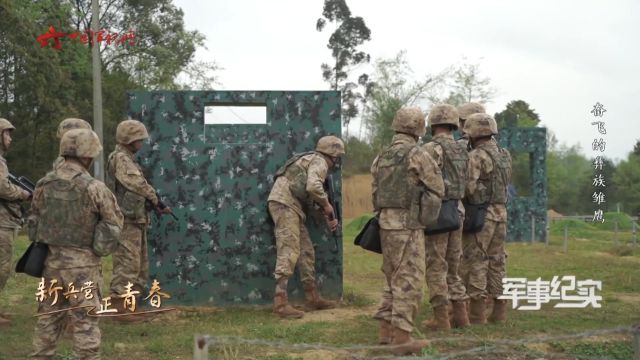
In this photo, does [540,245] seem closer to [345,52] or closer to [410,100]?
[410,100]

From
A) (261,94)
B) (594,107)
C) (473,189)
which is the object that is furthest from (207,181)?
(594,107)

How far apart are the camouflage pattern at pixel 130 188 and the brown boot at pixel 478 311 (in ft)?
11.8

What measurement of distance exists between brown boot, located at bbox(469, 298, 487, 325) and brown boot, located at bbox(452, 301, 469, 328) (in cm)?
27

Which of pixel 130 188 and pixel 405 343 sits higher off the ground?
pixel 130 188

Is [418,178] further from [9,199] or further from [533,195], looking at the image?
[533,195]

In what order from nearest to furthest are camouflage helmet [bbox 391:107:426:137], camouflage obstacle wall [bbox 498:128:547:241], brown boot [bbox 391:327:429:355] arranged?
1. brown boot [bbox 391:327:429:355]
2. camouflage helmet [bbox 391:107:426:137]
3. camouflage obstacle wall [bbox 498:128:547:241]

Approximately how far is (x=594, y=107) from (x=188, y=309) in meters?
5.80

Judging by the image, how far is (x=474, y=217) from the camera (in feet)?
23.8

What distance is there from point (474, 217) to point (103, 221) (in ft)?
12.5

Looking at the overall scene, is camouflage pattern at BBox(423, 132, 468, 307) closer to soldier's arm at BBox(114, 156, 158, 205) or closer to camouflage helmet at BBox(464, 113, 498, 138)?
camouflage helmet at BBox(464, 113, 498, 138)

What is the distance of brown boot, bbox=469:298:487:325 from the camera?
7.35 metres

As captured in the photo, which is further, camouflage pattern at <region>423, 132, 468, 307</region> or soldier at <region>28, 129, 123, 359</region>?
camouflage pattern at <region>423, 132, 468, 307</region>

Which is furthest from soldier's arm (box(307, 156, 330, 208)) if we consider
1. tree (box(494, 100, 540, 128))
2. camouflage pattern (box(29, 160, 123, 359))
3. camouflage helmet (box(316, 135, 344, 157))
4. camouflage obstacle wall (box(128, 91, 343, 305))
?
tree (box(494, 100, 540, 128))

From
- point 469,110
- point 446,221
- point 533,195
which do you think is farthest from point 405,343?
point 533,195
